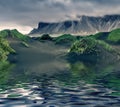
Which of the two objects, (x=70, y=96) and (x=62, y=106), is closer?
(x=62, y=106)

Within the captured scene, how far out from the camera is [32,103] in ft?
183

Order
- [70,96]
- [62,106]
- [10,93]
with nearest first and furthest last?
[62,106] < [70,96] < [10,93]

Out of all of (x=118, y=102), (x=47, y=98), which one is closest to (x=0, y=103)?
(x=47, y=98)

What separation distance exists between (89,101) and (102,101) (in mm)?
1781

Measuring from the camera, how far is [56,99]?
195ft

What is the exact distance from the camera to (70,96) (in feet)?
209

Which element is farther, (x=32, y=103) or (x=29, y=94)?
(x=29, y=94)

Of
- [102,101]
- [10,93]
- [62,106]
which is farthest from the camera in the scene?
[10,93]

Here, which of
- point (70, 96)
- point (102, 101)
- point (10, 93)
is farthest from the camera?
point (10, 93)

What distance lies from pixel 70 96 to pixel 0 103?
12517mm

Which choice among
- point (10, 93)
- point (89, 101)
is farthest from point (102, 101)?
point (10, 93)

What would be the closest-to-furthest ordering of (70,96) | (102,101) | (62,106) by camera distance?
(62,106)
(102,101)
(70,96)

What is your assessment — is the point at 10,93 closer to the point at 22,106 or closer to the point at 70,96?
the point at 70,96

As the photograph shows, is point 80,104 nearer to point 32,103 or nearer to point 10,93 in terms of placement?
point 32,103
